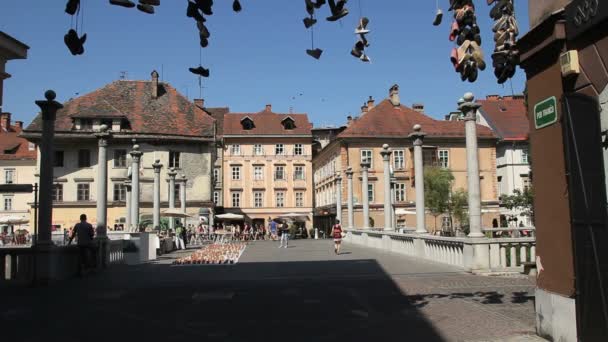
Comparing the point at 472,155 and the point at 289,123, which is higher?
the point at 289,123

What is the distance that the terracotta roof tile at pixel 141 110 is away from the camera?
5497 cm

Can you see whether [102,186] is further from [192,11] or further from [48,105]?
[192,11]

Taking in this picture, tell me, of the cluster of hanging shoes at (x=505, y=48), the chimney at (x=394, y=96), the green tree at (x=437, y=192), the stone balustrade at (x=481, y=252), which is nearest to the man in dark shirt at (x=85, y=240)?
the stone balustrade at (x=481, y=252)

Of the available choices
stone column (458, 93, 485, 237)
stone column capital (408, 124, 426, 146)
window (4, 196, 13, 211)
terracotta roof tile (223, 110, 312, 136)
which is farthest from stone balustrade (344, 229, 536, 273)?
window (4, 196, 13, 211)

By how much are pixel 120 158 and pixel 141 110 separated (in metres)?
5.29

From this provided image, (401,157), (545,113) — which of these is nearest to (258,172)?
(401,157)

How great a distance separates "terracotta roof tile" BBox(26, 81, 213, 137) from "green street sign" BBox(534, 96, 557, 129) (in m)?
50.3

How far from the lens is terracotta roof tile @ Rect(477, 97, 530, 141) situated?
65.8 m

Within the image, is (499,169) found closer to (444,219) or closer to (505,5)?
(444,219)

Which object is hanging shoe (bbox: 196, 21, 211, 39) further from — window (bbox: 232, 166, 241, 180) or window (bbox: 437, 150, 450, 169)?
window (bbox: 232, 166, 241, 180)

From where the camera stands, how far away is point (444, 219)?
60156 millimetres

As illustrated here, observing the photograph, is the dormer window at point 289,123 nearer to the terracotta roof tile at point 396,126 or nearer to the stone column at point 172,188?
the terracotta roof tile at point 396,126

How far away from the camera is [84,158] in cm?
5522

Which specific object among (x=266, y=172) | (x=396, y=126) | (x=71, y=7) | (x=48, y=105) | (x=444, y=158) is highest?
(x=396, y=126)
